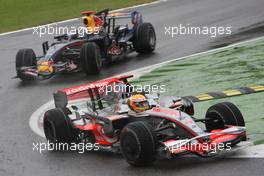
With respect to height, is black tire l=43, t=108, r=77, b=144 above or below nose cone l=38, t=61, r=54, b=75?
below

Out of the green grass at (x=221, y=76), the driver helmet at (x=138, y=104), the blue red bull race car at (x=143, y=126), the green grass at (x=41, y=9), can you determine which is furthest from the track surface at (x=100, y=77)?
the green grass at (x=41, y=9)

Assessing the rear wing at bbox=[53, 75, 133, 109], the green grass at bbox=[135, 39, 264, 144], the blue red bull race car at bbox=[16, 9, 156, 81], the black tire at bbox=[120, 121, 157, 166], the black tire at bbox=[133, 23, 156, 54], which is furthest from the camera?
the black tire at bbox=[133, 23, 156, 54]

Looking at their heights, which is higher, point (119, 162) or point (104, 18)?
point (104, 18)

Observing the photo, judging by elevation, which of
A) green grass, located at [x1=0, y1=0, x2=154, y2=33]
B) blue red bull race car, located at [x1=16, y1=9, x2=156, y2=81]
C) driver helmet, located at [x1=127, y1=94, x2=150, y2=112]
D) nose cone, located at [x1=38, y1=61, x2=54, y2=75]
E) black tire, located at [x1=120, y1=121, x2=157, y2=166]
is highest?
green grass, located at [x1=0, y1=0, x2=154, y2=33]

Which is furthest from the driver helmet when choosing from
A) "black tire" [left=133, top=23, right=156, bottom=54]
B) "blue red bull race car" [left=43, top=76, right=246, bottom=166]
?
"black tire" [left=133, top=23, right=156, bottom=54]

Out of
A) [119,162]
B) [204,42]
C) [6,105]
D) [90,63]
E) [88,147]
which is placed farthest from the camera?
[204,42]

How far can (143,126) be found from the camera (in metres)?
10.0

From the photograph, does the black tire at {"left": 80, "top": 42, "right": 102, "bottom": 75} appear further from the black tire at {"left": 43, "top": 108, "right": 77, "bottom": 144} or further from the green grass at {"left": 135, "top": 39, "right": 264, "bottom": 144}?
the black tire at {"left": 43, "top": 108, "right": 77, "bottom": 144}

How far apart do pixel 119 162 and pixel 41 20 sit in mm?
18427

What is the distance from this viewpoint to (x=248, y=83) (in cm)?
1450

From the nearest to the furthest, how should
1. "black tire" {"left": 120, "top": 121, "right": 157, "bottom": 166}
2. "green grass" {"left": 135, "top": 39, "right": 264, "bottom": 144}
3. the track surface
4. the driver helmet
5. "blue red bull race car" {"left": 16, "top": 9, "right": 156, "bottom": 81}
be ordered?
1. "black tire" {"left": 120, "top": 121, "right": 157, "bottom": 166}
2. the track surface
3. the driver helmet
4. "green grass" {"left": 135, "top": 39, "right": 264, "bottom": 144}
5. "blue red bull race car" {"left": 16, "top": 9, "right": 156, "bottom": 81}

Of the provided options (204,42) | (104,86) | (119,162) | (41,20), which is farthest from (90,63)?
(41,20)

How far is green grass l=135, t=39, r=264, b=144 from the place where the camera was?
12.8 metres

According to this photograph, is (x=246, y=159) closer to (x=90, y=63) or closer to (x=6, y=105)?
(x=6, y=105)
